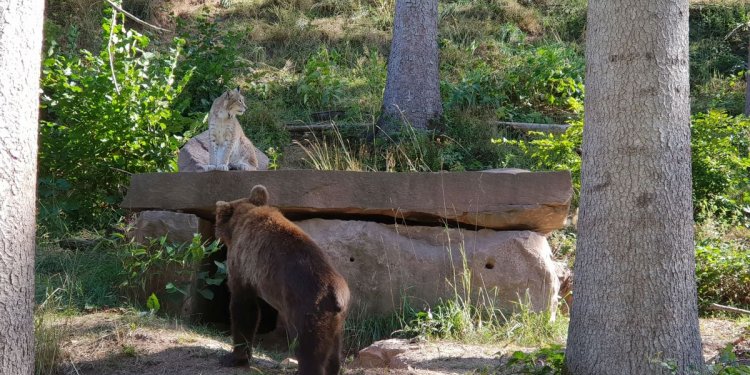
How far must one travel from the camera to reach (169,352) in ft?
21.3

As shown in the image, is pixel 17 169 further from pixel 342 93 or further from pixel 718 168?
pixel 342 93

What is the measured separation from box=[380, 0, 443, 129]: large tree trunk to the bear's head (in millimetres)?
6217

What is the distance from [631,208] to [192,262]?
4200 mm

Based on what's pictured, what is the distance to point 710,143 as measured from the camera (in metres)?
10.2

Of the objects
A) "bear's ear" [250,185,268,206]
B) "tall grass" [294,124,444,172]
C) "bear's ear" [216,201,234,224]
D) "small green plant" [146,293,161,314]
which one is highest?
"tall grass" [294,124,444,172]

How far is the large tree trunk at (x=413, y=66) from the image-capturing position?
12.8 metres

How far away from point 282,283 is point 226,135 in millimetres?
3257

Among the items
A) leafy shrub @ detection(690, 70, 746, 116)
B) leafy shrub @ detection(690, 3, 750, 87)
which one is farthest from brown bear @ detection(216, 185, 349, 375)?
leafy shrub @ detection(690, 3, 750, 87)

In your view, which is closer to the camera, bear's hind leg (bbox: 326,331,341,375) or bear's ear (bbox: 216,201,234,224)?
bear's hind leg (bbox: 326,331,341,375)

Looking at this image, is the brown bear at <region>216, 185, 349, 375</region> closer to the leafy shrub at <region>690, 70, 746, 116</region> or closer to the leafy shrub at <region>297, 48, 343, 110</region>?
the leafy shrub at <region>297, 48, 343, 110</region>

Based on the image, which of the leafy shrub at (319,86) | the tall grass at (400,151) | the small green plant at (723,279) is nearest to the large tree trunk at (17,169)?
the tall grass at (400,151)

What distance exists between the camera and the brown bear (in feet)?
17.5

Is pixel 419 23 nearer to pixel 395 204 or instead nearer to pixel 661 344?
pixel 395 204

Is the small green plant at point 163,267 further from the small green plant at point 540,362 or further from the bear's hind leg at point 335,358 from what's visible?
the small green plant at point 540,362
